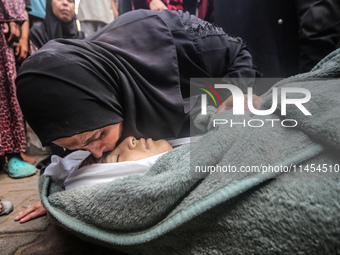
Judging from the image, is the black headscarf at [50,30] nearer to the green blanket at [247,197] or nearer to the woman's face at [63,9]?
the woman's face at [63,9]

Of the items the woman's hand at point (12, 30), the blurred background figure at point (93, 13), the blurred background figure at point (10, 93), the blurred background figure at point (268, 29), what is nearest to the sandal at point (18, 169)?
the blurred background figure at point (10, 93)

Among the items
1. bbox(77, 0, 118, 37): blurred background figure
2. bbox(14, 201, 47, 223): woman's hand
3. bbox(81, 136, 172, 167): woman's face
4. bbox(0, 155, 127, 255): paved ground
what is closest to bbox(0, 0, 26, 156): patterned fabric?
bbox(77, 0, 118, 37): blurred background figure

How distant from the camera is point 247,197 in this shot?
0.43m

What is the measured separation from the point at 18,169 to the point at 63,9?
1.44 meters

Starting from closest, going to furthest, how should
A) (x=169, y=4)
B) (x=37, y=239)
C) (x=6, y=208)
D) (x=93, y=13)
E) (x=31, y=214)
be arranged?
1. (x=37, y=239)
2. (x=31, y=214)
3. (x=6, y=208)
4. (x=169, y=4)
5. (x=93, y=13)

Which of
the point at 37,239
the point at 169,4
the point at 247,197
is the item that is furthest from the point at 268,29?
the point at 37,239

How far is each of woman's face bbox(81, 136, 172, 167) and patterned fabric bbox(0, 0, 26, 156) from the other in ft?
4.46

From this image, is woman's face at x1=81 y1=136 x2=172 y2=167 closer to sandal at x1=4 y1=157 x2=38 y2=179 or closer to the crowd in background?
the crowd in background

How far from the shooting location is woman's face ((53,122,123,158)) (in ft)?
2.75

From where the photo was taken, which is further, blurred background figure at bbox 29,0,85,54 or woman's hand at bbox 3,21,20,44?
blurred background figure at bbox 29,0,85,54

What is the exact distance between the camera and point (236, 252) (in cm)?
44

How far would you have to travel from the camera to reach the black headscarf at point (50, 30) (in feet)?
7.16

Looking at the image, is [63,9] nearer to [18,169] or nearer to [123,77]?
[18,169]

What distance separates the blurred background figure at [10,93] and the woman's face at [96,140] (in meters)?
1.32
